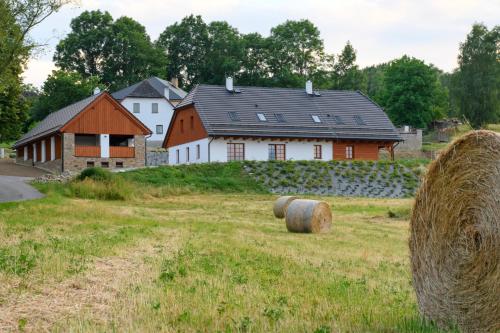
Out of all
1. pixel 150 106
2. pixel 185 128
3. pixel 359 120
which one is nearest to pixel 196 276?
pixel 185 128

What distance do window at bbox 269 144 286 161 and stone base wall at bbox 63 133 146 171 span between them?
32.3 feet

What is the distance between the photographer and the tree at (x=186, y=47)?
372 feet

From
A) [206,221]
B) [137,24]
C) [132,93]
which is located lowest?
[206,221]

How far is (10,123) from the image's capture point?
182ft

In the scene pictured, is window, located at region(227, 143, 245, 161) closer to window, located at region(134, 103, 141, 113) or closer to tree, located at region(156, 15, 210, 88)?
window, located at region(134, 103, 141, 113)

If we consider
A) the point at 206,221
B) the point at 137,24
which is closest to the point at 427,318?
the point at 206,221

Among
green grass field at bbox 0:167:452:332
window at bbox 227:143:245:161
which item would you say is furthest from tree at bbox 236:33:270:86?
green grass field at bbox 0:167:452:332

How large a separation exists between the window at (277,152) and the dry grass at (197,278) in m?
34.5

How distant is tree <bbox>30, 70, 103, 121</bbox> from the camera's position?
8756cm

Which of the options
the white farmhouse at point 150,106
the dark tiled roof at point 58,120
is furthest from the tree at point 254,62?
the dark tiled roof at point 58,120

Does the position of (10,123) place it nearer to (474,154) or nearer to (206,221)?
(206,221)

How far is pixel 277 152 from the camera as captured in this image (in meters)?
57.4

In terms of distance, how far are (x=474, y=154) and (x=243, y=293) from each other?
3641 millimetres

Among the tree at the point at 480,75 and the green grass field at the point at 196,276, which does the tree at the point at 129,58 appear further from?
the green grass field at the point at 196,276
